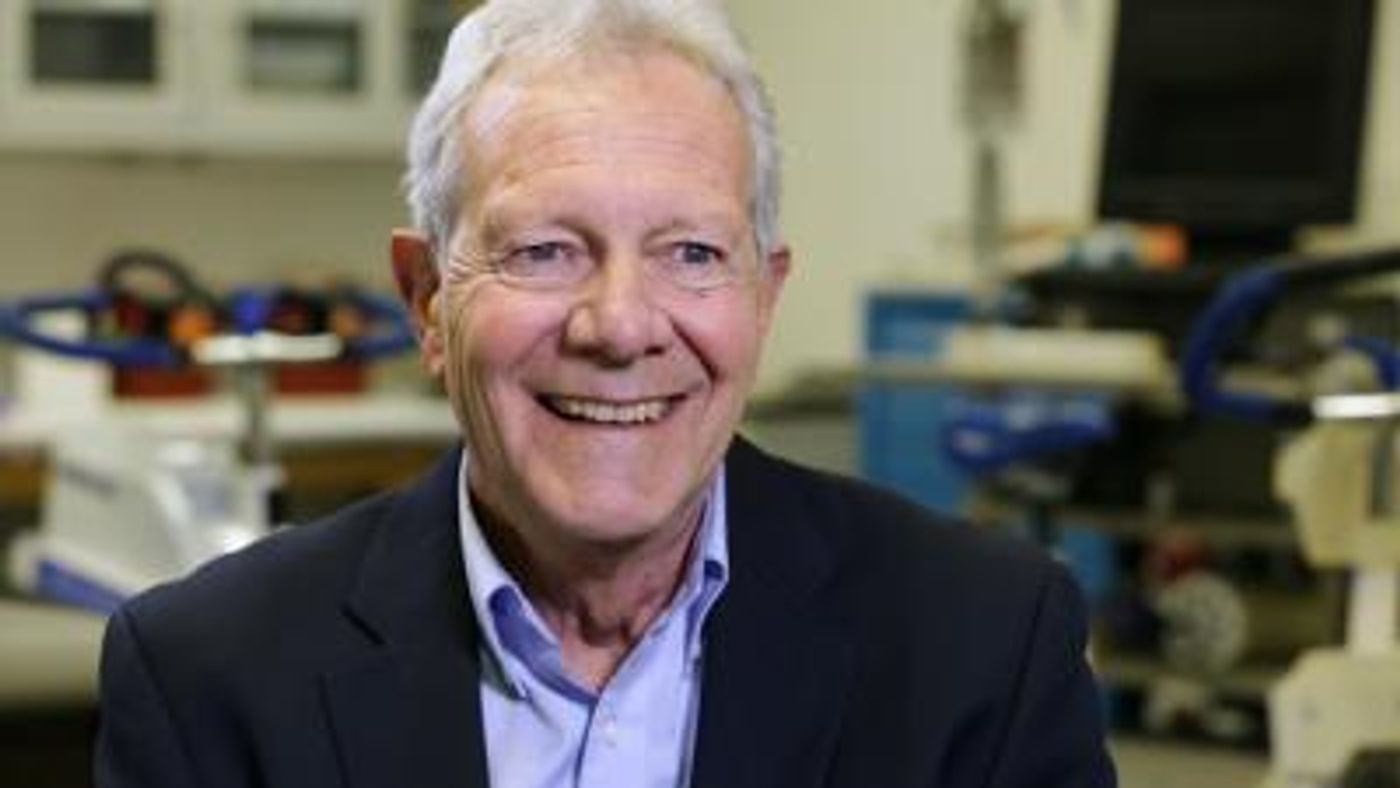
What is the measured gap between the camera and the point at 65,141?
5.42 meters

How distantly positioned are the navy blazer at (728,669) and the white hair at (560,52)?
25 cm

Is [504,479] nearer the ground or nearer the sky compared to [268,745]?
nearer the sky

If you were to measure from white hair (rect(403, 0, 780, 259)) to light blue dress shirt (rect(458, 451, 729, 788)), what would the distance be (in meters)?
0.24

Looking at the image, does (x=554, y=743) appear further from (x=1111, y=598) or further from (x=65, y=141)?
(x=65, y=141)

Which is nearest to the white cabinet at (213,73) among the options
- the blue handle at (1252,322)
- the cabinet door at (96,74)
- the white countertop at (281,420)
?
the cabinet door at (96,74)

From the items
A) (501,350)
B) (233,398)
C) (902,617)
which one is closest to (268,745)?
(501,350)

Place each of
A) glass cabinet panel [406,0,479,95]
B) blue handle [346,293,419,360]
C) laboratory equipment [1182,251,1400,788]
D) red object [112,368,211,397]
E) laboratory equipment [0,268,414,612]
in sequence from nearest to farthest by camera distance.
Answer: laboratory equipment [1182,251,1400,788]
laboratory equipment [0,268,414,612]
blue handle [346,293,419,360]
red object [112,368,211,397]
glass cabinet panel [406,0,479,95]

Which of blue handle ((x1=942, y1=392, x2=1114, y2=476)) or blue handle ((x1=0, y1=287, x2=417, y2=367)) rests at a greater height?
blue handle ((x1=0, y1=287, x2=417, y2=367))

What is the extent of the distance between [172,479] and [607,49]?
2.06 m

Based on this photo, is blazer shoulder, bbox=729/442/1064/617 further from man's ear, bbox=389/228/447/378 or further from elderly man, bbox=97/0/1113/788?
man's ear, bbox=389/228/447/378

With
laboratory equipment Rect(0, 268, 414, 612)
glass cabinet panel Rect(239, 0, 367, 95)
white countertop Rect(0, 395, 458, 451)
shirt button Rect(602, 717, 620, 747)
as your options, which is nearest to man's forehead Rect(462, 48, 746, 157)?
shirt button Rect(602, 717, 620, 747)

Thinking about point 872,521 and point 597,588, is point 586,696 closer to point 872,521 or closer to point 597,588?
point 597,588

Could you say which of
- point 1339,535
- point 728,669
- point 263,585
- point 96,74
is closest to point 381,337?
point 1339,535

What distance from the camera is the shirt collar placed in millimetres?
1364
